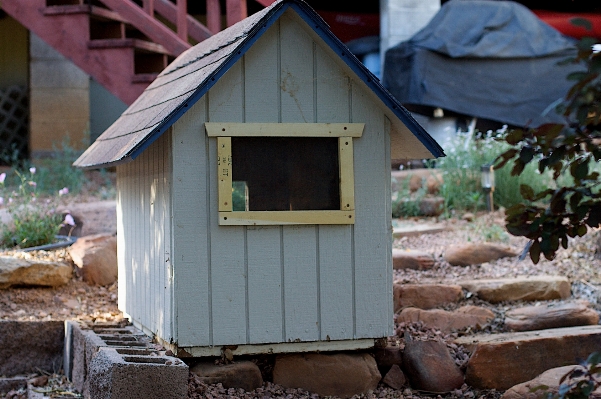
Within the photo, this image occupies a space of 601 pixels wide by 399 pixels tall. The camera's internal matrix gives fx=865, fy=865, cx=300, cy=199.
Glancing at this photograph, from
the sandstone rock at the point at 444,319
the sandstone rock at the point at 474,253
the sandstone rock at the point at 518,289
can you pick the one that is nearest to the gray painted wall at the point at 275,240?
the sandstone rock at the point at 444,319

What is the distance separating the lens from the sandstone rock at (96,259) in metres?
6.95

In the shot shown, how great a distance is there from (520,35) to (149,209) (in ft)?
27.4

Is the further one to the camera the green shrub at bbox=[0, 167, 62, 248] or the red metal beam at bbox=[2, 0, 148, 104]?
the red metal beam at bbox=[2, 0, 148, 104]

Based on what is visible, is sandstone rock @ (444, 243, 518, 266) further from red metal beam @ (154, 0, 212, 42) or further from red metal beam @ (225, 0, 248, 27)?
red metal beam @ (154, 0, 212, 42)

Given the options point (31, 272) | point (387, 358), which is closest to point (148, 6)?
point (31, 272)

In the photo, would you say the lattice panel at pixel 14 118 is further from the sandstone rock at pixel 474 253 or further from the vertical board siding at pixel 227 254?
the vertical board siding at pixel 227 254

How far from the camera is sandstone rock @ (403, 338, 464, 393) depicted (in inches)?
202

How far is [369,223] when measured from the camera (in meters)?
4.84

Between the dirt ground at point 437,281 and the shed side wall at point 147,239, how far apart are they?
1.56 feet

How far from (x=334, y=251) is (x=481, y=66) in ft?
26.0

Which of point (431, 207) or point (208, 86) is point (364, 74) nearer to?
point (208, 86)

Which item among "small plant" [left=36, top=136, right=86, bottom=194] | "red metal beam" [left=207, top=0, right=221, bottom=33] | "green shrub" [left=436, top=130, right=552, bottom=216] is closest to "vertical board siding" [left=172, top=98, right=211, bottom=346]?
"red metal beam" [left=207, top=0, right=221, bottom=33]

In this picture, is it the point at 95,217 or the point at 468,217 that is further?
the point at 468,217

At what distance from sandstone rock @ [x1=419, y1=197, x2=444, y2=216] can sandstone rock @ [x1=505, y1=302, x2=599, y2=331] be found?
131 inches
